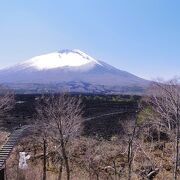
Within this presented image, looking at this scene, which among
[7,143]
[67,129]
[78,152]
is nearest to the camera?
[7,143]

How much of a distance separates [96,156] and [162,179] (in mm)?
8405

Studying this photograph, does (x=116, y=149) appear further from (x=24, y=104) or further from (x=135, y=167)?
(x=24, y=104)

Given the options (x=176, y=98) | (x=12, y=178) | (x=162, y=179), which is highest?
(x=176, y=98)

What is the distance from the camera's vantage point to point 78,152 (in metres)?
44.9

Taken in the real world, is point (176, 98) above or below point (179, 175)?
above

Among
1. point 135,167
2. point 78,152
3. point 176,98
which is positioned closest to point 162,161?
point 135,167

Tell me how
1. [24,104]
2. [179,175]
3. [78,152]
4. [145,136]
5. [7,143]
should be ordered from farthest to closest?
[24,104] → [145,136] → [78,152] → [179,175] → [7,143]

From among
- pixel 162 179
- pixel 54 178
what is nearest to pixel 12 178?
pixel 54 178

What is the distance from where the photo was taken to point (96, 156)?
41.8 metres

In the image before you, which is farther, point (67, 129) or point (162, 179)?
point (162, 179)

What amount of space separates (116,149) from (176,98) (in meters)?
24.2

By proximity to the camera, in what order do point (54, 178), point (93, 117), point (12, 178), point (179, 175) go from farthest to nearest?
point (93, 117) → point (179, 175) → point (54, 178) → point (12, 178)

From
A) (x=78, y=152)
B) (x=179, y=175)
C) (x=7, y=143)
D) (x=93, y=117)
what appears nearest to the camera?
(x=7, y=143)

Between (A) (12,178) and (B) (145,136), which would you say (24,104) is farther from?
(A) (12,178)
